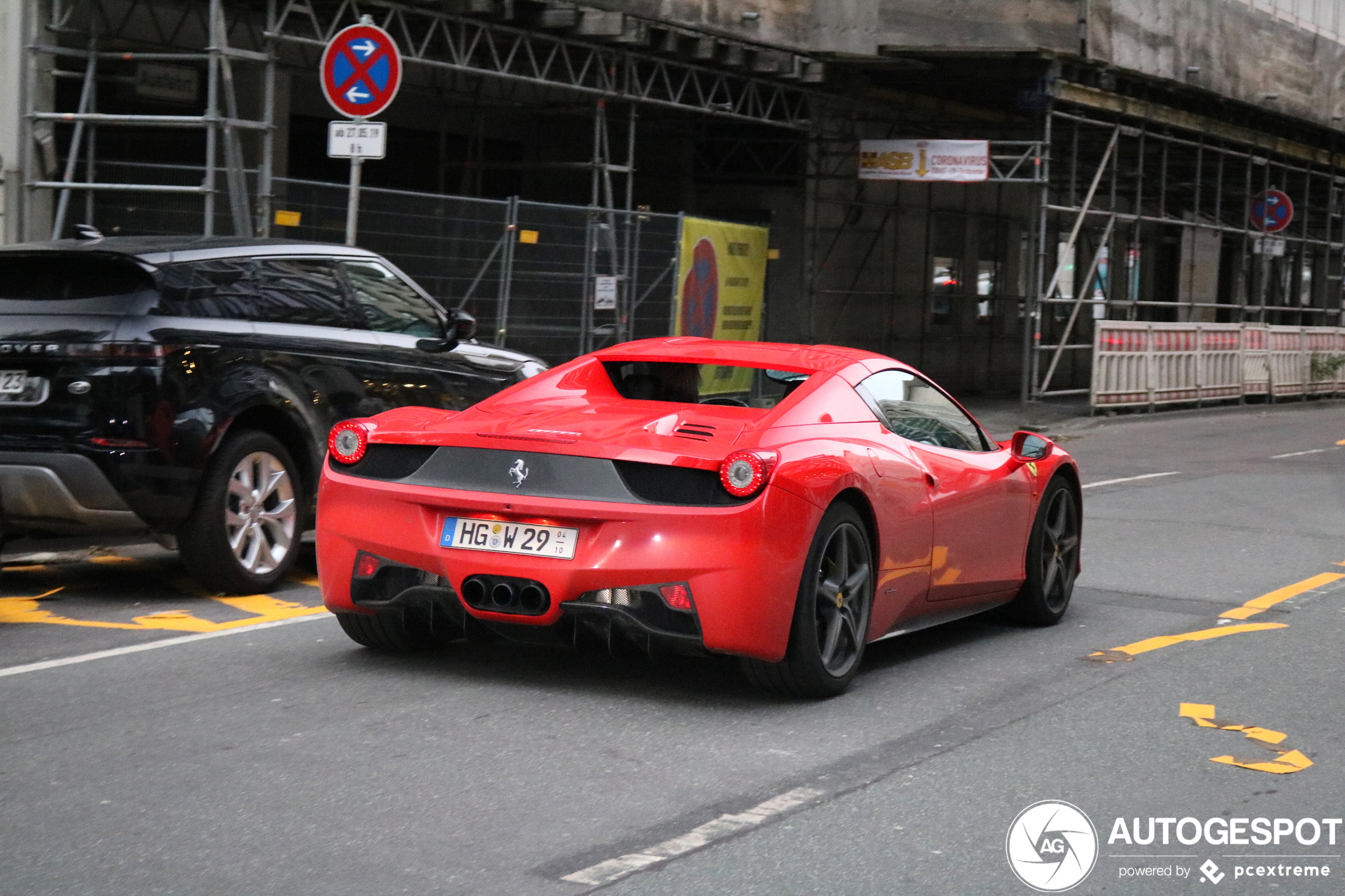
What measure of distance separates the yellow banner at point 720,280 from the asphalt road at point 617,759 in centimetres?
1164

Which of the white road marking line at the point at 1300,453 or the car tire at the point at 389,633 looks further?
the white road marking line at the point at 1300,453

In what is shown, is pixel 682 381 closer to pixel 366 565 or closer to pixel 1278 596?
pixel 366 565

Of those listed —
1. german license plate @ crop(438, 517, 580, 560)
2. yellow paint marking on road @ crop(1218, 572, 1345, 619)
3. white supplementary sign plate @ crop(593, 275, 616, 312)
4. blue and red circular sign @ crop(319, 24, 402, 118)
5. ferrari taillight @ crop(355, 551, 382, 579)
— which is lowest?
yellow paint marking on road @ crop(1218, 572, 1345, 619)

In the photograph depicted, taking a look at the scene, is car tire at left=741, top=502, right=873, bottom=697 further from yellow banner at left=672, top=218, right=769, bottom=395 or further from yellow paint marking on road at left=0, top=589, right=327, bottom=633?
yellow banner at left=672, top=218, right=769, bottom=395

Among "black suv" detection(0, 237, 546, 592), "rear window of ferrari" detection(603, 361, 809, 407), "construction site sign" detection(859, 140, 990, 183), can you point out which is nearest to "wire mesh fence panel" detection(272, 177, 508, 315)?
"black suv" detection(0, 237, 546, 592)

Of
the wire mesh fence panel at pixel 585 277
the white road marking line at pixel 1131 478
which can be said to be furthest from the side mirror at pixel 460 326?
the wire mesh fence panel at pixel 585 277

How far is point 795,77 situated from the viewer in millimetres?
22375

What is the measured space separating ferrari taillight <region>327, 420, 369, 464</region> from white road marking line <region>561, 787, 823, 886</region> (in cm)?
216

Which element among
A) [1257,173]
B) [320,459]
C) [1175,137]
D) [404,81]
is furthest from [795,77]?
[1257,173]

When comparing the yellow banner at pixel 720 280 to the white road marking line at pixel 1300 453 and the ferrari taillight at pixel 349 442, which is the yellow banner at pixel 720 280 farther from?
the ferrari taillight at pixel 349 442

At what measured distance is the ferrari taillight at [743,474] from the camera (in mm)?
5652

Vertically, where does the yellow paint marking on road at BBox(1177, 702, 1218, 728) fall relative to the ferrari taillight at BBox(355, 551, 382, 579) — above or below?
below

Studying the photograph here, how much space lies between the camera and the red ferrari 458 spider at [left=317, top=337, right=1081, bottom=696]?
5.68 metres

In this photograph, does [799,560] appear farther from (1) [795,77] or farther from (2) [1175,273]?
(2) [1175,273]
